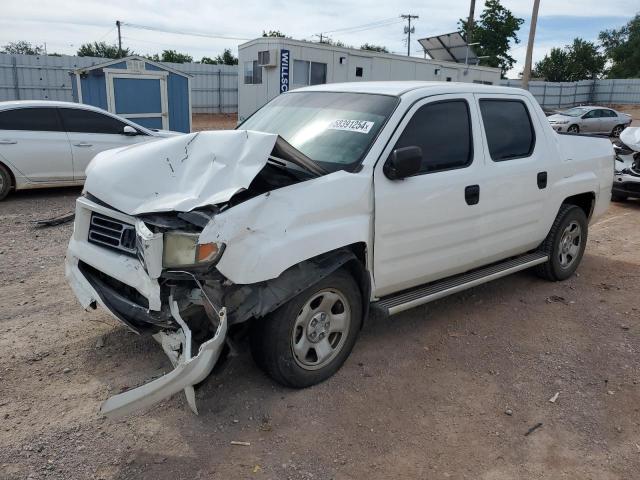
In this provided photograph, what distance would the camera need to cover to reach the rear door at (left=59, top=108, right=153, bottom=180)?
889 centimetres

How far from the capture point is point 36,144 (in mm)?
8523

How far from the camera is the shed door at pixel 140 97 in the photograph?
41.7 feet

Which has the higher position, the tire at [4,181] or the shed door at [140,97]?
the shed door at [140,97]

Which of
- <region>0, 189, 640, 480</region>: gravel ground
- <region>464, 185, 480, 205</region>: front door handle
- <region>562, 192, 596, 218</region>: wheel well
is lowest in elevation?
<region>0, 189, 640, 480</region>: gravel ground

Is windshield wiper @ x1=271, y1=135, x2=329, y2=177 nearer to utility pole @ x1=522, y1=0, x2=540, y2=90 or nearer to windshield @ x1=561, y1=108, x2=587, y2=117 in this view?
utility pole @ x1=522, y1=0, x2=540, y2=90

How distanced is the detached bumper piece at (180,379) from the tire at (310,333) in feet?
1.20

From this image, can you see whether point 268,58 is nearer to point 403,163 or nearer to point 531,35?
point 531,35

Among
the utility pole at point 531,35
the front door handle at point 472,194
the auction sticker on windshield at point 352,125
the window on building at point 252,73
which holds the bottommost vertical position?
the front door handle at point 472,194

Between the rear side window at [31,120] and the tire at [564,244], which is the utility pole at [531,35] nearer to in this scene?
the tire at [564,244]

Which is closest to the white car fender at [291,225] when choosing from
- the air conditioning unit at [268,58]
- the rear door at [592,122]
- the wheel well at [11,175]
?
the wheel well at [11,175]

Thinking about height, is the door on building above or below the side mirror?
above

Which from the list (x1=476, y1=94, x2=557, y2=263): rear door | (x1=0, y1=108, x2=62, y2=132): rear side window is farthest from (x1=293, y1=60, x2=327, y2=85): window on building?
(x1=476, y1=94, x2=557, y2=263): rear door

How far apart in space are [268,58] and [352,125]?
16.5 m

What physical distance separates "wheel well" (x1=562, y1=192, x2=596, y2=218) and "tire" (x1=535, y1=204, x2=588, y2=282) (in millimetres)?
122
